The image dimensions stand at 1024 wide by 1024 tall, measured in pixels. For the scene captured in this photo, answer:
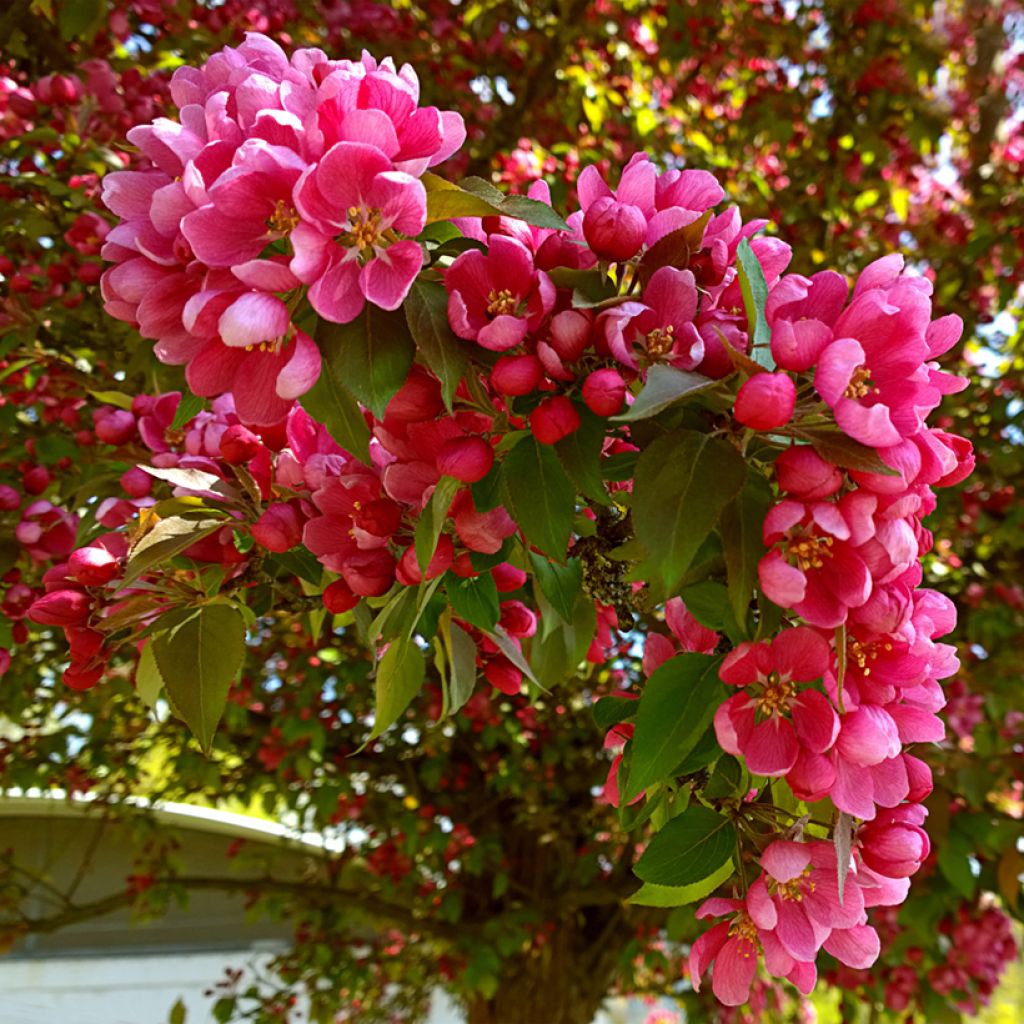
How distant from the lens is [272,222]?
58 cm

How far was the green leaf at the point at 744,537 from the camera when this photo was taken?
56cm

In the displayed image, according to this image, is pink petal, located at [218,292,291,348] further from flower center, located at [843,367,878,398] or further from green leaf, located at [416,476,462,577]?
flower center, located at [843,367,878,398]

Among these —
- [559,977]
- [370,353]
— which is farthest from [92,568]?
[559,977]

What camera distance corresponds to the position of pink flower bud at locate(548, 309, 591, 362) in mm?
599

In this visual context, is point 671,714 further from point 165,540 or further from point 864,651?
point 165,540

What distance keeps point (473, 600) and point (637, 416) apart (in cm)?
31

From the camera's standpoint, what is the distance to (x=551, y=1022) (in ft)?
9.16

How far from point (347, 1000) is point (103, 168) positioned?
9.19 ft

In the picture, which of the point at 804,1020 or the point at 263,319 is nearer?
the point at 263,319

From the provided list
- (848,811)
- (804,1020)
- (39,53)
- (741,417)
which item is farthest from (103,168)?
(804,1020)

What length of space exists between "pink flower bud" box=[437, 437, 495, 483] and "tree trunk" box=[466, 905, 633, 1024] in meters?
2.47

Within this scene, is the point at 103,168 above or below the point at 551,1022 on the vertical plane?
above

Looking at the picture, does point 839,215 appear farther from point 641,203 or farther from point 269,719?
point 641,203

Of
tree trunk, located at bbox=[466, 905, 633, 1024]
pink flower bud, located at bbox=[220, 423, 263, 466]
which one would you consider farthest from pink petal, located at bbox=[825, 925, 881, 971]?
tree trunk, located at bbox=[466, 905, 633, 1024]
